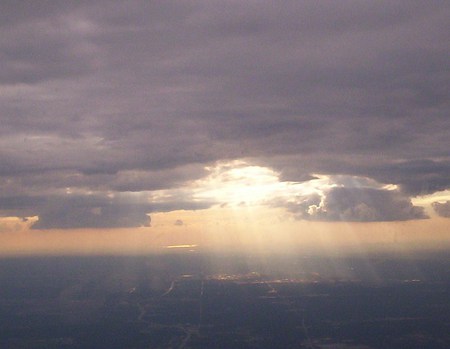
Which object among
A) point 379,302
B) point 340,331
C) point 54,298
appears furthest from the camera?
point 54,298

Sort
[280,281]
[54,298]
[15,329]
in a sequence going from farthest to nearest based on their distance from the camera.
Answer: [280,281]
[54,298]
[15,329]

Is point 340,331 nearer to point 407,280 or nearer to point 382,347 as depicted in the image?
point 382,347

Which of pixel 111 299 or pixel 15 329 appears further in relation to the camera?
pixel 111 299

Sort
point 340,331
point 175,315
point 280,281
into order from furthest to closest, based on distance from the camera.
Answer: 1. point 280,281
2. point 175,315
3. point 340,331

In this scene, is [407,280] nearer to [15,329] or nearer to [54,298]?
[54,298]

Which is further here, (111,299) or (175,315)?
(111,299)

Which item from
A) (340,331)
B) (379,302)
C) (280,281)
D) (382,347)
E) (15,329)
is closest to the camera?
(382,347)

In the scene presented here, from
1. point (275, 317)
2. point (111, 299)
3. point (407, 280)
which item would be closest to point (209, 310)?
point (275, 317)

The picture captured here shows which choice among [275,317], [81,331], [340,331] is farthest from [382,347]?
[81,331]

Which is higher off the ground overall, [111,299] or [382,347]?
[111,299]
